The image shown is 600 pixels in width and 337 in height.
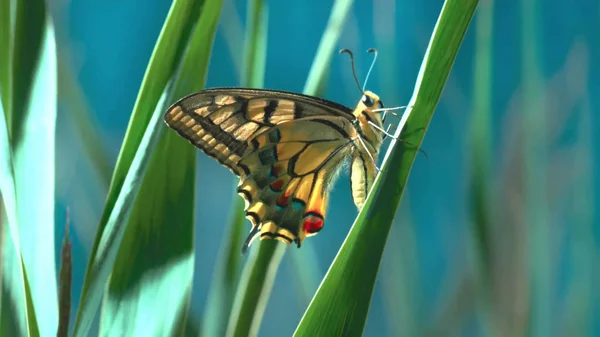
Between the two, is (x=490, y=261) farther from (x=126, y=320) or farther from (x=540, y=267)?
(x=126, y=320)

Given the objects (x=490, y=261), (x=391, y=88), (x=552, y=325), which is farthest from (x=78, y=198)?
(x=552, y=325)

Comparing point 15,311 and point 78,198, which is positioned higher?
point 78,198

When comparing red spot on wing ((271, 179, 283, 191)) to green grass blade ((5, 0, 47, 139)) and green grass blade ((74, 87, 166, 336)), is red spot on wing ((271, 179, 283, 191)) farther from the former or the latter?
green grass blade ((5, 0, 47, 139))

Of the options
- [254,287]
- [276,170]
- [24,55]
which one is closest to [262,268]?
[254,287]

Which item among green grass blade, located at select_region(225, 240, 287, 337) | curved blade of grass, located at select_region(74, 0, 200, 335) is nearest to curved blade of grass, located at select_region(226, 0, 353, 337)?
green grass blade, located at select_region(225, 240, 287, 337)

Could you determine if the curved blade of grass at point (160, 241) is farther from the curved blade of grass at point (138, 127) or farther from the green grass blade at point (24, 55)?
the green grass blade at point (24, 55)

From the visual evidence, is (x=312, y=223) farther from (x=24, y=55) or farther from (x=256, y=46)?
(x=24, y=55)
